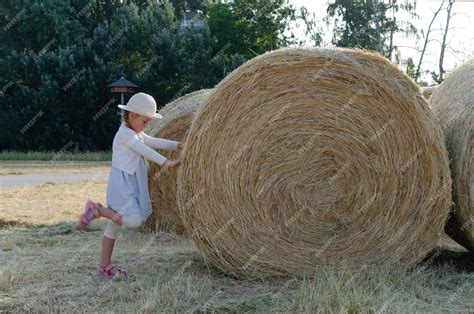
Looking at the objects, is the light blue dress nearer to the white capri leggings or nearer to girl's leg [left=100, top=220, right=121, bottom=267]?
the white capri leggings

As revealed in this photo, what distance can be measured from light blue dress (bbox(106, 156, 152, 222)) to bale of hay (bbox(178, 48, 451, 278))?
0.31 m

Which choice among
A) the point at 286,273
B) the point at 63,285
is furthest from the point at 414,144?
the point at 63,285

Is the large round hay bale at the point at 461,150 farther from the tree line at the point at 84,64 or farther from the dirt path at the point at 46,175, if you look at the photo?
the tree line at the point at 84,64

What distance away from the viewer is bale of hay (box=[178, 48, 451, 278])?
16.0ft

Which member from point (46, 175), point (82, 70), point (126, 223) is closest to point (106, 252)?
point (126, 223)

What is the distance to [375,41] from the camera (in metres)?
32.4

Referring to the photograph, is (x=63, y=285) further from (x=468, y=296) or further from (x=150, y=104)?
(x=468, y=296)

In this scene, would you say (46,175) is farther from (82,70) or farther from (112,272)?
(82,70)

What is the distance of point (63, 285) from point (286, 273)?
1602 mm

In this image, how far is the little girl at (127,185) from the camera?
487 cm

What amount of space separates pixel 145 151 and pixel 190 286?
3.52ft

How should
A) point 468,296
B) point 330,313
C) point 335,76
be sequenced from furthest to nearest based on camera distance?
point 335,76 → point 468,296 → point 330,313

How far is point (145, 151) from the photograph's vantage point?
4.87m

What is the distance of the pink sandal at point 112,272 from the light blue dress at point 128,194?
15.6 inches
